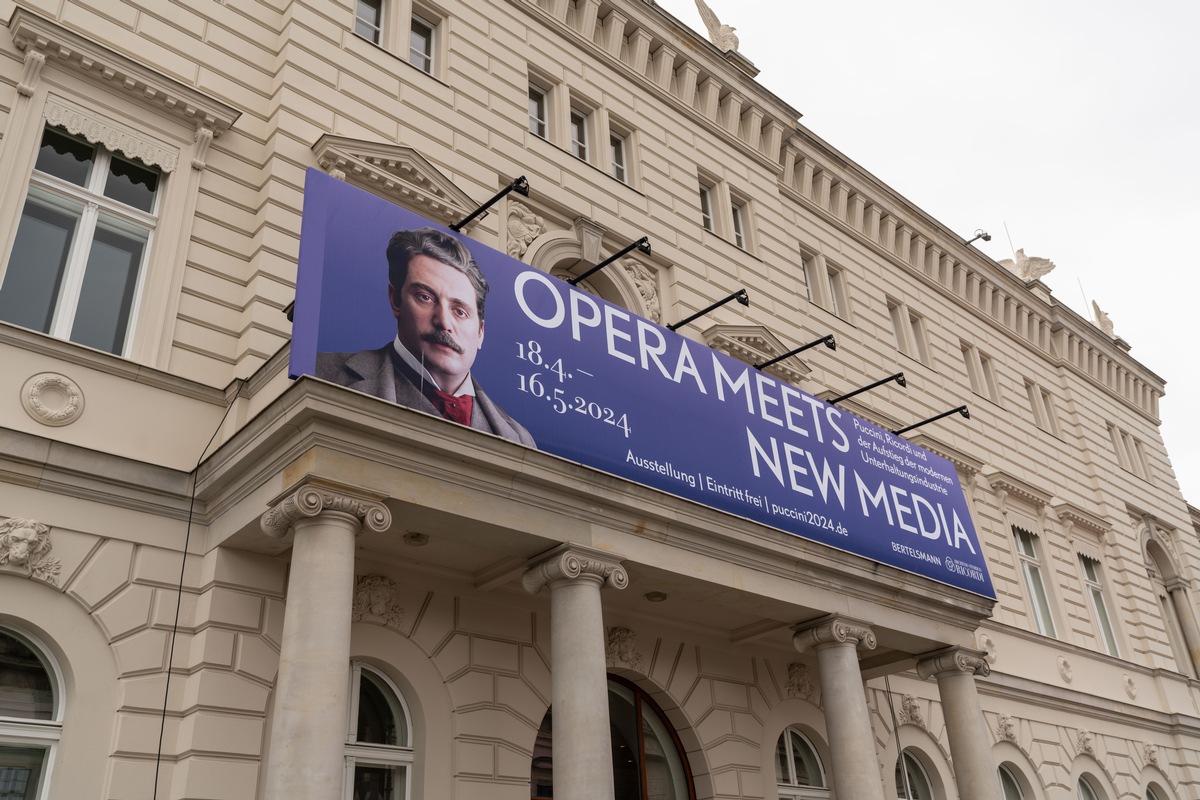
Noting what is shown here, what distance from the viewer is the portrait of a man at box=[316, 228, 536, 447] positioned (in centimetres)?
1106

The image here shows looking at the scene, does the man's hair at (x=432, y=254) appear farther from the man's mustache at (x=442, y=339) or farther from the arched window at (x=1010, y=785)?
the arched window at (x=1010, y=785)

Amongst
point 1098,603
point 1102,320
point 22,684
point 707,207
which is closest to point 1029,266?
point 1102,320

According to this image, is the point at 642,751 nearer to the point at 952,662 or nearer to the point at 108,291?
the point at 952,662

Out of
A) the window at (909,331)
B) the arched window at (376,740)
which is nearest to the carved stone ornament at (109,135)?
the arched window at (376,740)

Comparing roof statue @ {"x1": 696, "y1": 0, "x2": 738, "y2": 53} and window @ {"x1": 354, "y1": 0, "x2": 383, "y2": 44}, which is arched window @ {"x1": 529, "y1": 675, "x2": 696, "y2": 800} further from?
roof statue @ {"x1": 696, "y1": 0, "x2": 738, "y2": 53}

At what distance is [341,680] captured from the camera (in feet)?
31.6

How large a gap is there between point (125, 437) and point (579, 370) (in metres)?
5.55

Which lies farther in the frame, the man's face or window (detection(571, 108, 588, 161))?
window (detection(571, 108, 588, 161))

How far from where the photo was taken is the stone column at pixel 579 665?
11219 mm

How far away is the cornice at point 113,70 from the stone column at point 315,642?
6.17 m

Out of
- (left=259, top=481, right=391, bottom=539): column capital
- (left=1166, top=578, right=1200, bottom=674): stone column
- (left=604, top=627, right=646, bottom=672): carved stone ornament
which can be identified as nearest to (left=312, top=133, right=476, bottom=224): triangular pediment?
(left=259, top=481, right=391, bottom=539): column capital

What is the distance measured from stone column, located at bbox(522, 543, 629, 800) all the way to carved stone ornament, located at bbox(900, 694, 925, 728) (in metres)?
9.98

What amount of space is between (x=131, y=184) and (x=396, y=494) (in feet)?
19.3

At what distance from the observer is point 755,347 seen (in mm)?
20188
